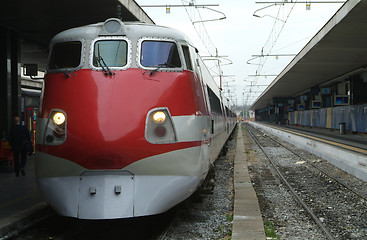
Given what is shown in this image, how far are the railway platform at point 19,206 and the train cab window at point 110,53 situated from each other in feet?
8.23

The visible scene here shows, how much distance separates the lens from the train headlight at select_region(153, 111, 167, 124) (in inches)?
177

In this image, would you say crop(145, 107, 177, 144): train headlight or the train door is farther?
the train door

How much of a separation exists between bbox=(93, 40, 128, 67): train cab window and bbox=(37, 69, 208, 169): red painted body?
0.21 meters

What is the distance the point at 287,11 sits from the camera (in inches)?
601

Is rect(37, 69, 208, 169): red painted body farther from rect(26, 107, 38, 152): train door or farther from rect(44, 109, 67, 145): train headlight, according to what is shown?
rect(26, 107, 38, 152): train door

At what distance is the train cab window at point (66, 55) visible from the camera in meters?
4.95

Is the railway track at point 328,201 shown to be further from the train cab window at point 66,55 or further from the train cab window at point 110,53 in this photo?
the train cab window at point 66,55

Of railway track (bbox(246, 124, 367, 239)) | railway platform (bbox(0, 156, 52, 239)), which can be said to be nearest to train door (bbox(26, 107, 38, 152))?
railway platform (bbox(0, 156, 52, 239))

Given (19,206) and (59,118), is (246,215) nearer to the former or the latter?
(59,118)

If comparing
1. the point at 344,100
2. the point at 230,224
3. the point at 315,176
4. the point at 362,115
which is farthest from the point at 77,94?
the point at 344,100

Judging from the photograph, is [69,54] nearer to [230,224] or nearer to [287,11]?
[230,224]

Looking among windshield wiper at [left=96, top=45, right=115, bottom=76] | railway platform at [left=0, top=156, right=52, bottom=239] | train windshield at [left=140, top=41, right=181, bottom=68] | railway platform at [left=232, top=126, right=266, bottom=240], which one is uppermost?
train windshield at [left=140, top=41, right=181, bottom=68]

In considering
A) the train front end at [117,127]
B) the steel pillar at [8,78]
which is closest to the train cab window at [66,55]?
the train front end at [117,127]

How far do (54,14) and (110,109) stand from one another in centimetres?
546
